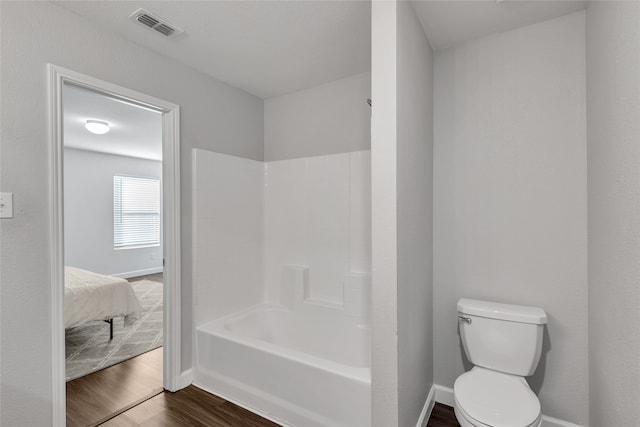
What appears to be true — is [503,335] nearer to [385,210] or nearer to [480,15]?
[385,210]

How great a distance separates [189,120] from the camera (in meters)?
2.40

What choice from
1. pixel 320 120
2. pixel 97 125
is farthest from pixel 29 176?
pixel 97 125

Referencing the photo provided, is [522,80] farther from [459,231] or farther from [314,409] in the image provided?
[314,409]

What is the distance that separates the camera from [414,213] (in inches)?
68.7

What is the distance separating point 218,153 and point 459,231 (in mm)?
1977

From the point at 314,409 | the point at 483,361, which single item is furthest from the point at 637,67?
the point at 314,409

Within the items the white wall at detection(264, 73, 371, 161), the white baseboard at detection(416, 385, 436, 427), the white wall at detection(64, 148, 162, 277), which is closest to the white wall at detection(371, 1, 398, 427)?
the white baseboard at detection(416, 385, 436, 427)

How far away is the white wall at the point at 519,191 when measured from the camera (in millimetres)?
1776

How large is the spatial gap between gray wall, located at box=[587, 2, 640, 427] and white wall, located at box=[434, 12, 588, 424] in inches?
3.8

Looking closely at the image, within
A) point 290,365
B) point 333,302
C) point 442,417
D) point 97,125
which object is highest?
point 97,125

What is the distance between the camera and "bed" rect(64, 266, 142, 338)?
114 inches

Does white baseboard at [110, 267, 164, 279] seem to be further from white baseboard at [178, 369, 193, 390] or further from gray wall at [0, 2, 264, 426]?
gray wall at [0, 2, 264, 426]

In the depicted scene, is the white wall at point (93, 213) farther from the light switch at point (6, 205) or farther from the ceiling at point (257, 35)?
the light switch at point (6, 205)

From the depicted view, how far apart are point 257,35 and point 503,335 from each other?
2.38 metres
